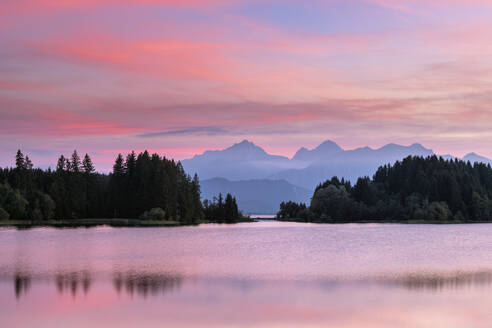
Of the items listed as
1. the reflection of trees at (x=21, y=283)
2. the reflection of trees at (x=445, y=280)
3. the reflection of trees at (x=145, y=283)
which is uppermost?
the reflection of trees at (x=21, y=283)

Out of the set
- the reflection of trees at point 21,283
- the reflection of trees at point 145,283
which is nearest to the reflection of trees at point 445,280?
the reflection of trees at point 145,283

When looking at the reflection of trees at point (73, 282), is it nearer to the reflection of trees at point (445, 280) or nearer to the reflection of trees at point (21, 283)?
the reflection of trees at point (21, 283)

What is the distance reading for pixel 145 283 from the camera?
4672 cm

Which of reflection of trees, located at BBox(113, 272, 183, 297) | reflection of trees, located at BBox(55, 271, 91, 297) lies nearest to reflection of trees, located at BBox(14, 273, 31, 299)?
reflection of trees, located at BBox(55, 271, 91, 297)

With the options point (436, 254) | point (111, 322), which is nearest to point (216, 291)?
point (111, 322)

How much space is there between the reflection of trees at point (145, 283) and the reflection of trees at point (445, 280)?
18759 millimetres

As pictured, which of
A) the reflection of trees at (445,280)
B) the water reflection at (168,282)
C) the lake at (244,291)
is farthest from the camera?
the reflection of trees at (445,280)

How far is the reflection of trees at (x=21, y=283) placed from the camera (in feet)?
139

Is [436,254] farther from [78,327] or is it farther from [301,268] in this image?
[78,327]

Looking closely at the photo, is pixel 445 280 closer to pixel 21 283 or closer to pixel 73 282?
pixel 73 282

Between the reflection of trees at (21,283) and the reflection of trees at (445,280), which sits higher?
the reflection of trees at (21,283)

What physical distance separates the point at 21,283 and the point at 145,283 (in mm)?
9983

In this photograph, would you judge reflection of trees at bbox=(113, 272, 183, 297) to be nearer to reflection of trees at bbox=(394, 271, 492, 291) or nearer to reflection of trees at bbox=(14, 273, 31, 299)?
reflection of trees at bbox=(14, 273, 31, 299)

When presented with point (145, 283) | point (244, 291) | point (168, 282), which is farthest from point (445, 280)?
point (145, 283)
